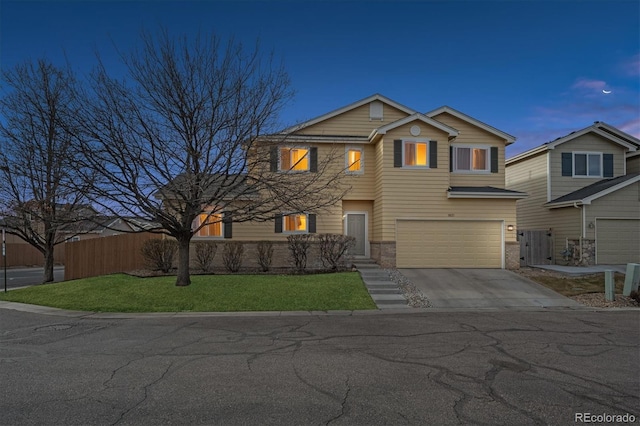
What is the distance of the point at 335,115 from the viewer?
67.1 feet

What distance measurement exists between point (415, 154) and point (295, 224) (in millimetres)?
6293

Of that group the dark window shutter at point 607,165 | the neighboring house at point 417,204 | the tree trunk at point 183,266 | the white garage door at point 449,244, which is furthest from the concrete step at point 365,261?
the dark window shutter at point 607,165

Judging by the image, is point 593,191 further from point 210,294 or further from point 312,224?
point 210,294

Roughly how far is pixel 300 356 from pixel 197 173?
8.18 metres

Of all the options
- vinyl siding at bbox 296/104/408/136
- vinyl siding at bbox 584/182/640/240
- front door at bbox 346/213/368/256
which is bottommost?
front door at bbox 346/213/368/256

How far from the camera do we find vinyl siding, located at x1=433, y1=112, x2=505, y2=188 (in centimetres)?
1984

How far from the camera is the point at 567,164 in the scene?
21.8m

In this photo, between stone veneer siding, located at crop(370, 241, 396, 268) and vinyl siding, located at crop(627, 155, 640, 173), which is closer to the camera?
stone veneer siding, located at crop(370, 241, 396, 268)

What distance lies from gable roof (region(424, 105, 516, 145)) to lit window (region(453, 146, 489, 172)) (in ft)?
3.03

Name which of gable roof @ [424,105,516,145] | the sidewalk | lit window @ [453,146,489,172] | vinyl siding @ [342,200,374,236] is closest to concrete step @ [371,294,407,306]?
vinyl siding @ [342,200,374,236]

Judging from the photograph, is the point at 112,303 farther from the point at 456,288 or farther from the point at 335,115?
the point at 335,115

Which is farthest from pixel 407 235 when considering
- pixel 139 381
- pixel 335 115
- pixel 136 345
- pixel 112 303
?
pixel 139 381

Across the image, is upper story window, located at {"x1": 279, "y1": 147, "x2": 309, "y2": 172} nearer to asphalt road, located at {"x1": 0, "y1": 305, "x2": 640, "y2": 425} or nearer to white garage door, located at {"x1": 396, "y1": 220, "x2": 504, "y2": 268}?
white garage door, located at {"x1": 396, "y1": 220, "x2": 504, "y2": 268}

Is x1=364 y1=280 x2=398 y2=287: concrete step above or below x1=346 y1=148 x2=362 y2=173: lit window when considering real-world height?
below
